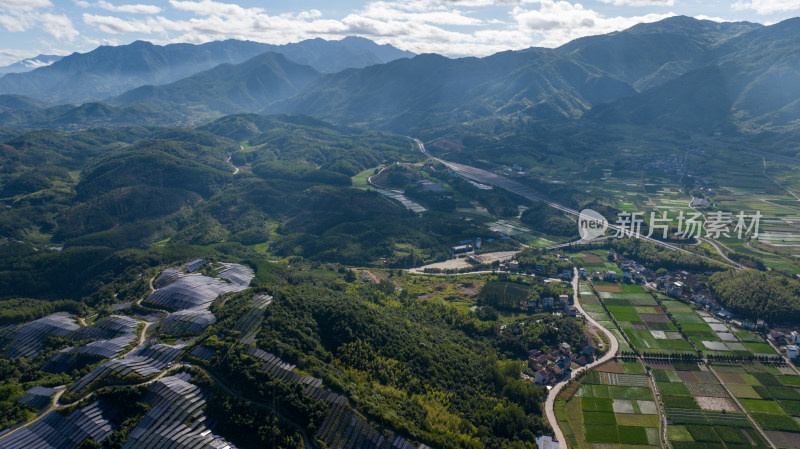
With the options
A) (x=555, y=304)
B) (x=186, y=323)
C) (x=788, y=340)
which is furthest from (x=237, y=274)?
(x=788, y=340)

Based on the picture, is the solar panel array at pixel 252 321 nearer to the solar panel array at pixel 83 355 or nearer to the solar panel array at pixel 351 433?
the solar panel array at pixel 351 433

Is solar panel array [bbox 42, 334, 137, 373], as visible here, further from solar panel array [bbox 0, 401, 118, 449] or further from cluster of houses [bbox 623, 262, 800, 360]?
cluster of houses [bbox 623, 262, 800, 360]

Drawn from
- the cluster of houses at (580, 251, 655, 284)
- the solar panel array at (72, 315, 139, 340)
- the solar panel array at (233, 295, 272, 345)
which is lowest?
the cluster of houses at (580, 251, 655, 284)

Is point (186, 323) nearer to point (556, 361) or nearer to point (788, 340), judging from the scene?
point (556, 361)

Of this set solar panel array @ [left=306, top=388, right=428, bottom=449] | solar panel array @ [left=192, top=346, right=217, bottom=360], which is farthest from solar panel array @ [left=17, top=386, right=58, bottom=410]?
Result: solar panel array @ [left=306, top=388, right=428, bottom=449]

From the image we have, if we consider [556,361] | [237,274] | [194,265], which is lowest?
[556,361]

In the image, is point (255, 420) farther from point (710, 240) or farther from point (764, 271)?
point (710, 240)

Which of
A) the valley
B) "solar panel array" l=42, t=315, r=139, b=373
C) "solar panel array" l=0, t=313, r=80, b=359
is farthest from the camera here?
"solar panel array" l=0, t=313, r=80, b=359
